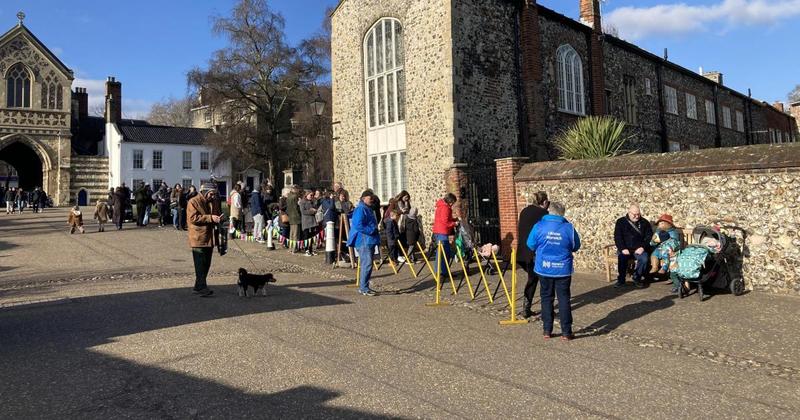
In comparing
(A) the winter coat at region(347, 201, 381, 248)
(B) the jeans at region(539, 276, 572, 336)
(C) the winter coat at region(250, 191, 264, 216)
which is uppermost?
(C) the winter coat at region(250, 191, 264, 216)

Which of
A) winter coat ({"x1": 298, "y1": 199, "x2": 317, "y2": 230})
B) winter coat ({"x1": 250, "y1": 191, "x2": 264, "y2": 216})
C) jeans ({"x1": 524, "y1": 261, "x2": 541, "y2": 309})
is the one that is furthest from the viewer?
winter coat ({"x1": 250, "y1": 191, "x2": 264, "y2": 216})

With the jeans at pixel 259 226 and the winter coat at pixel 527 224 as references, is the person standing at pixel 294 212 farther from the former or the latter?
the winter coat at pixel 527 224

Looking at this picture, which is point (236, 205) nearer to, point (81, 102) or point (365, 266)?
point (365, 266)

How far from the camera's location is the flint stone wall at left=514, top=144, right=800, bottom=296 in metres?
8.59

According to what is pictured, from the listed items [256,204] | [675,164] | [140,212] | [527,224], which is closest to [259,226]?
[256,204]

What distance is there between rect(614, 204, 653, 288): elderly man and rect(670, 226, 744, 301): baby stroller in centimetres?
85

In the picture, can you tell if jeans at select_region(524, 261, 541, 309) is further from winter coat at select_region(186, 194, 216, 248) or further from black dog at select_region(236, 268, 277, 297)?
winter coat at select_region(186, 194, 216, 248)

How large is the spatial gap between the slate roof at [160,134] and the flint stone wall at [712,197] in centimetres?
3983

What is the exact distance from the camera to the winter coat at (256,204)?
15977mm

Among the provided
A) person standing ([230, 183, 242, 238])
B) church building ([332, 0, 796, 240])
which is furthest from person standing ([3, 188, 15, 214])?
church building ([332, 0, 796, 240])

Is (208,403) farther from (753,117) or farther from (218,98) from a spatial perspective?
(753,117)

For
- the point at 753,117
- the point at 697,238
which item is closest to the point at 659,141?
the point at 753,117

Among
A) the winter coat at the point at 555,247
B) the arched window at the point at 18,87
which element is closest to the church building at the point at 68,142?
the arched window at the point at 18,87

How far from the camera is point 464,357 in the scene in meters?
5.66
